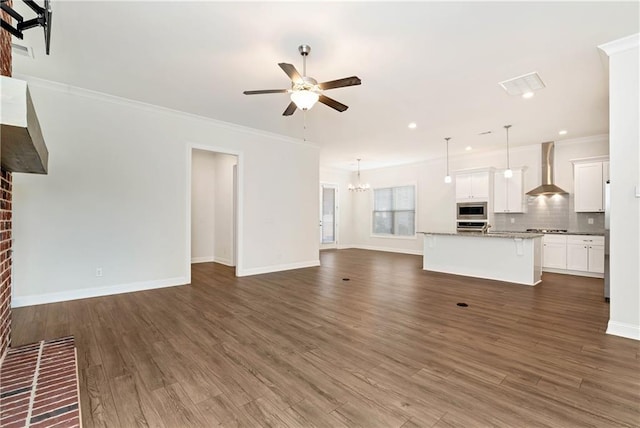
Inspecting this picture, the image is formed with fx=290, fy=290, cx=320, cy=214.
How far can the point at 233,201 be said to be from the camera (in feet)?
22.6

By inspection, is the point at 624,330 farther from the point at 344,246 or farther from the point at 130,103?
the point at 344,246

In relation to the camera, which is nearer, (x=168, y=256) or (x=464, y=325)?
(x=464, y=325)

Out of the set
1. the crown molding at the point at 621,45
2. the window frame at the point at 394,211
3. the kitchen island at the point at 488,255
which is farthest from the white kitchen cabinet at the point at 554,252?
the crown molding at the point at 621,45

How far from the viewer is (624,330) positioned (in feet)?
9.62

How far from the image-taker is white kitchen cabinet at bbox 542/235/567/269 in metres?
→ 6.17

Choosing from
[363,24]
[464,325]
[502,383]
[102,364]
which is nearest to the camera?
[502,383]

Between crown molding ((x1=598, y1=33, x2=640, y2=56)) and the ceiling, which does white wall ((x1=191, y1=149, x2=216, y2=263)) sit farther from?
crown molding ((x1=598, y1=33, x2=640, y2=56))

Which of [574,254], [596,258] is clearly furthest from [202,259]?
[596,258]

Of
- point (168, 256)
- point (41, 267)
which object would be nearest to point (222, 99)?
point (168, 256)

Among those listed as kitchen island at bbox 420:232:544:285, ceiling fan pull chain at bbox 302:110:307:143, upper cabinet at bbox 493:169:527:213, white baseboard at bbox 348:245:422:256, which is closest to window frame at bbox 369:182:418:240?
white baseboard at bbox 348:245:422:256

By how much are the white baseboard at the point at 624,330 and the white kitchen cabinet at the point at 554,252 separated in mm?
3825

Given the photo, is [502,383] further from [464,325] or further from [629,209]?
[629,209]

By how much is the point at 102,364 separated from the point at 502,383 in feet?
10.2

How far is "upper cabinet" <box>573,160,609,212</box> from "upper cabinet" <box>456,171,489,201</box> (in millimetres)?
1732
